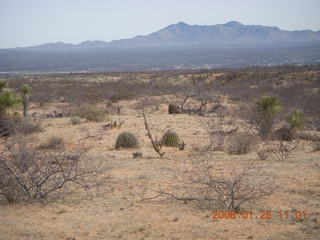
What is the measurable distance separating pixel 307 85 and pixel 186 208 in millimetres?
31651

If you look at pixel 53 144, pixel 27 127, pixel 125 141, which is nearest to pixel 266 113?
pixel 125 141

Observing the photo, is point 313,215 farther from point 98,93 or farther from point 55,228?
point 98,93

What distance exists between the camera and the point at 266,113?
1445 cm

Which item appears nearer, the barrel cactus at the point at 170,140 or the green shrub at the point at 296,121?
the barrel cactus at the point at 170,140

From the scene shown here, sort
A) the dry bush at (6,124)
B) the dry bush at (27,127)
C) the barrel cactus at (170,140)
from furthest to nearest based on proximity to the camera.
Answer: the dry bush at (27,127), the dry bush at (6,124), the barrel cactus at (170,140)

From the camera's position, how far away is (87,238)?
483 cm

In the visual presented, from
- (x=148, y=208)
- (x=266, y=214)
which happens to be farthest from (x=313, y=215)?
(x=148, y=208)

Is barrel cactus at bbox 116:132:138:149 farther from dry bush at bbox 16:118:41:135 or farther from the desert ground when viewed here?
dry bush at bbox 16:118:41:135

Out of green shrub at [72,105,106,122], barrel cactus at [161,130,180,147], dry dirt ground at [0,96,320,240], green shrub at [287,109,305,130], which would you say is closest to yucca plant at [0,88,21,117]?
green shrub at [72,105,106,122]
